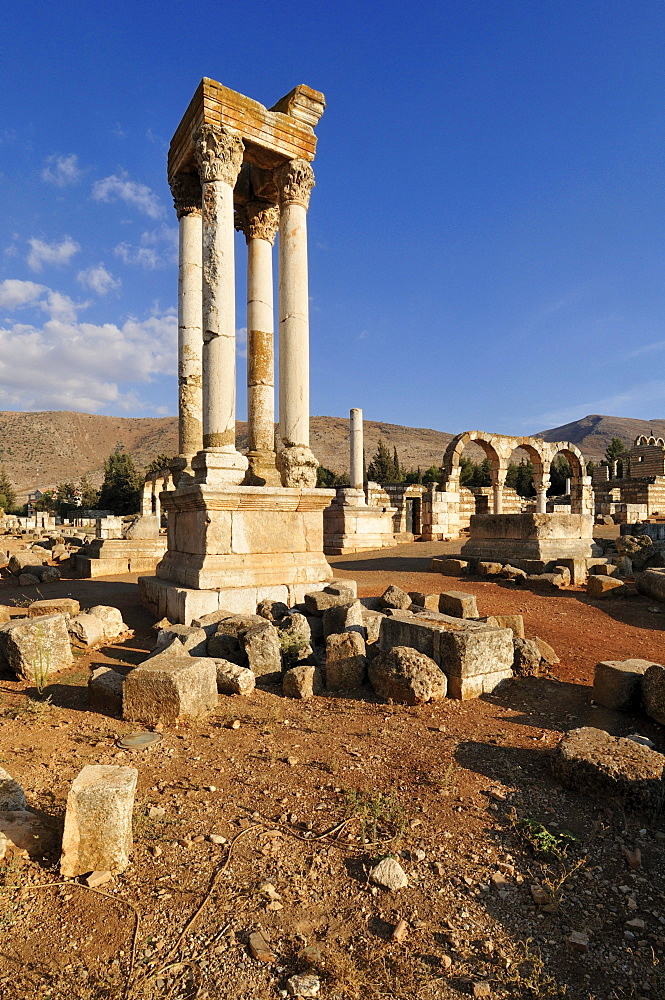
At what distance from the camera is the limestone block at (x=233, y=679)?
461 centimetres

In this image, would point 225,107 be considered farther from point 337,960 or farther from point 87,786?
point 337,960

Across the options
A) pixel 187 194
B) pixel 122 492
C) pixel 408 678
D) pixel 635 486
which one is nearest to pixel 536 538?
pixel 408 678

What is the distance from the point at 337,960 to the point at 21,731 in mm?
3007

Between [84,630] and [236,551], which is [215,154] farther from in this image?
[84,630]

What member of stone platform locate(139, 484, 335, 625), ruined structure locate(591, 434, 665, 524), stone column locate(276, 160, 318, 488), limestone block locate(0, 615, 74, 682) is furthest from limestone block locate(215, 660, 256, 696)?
ruined structure locate(591, 434, 665, 524)

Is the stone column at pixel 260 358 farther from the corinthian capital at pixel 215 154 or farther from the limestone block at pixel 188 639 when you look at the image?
the limestone block at pixel 188 639

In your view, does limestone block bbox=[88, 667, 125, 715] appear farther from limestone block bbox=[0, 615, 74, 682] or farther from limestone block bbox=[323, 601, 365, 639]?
limestone block bbox=[323, 601, 365, 639]

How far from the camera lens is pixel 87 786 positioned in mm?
2438

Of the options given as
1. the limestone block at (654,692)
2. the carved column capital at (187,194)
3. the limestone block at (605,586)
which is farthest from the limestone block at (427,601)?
the carved column capital at (187,194)

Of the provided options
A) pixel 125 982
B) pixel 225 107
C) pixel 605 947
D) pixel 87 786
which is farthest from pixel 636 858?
pixel 225 107

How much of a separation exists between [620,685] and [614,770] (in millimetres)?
1571

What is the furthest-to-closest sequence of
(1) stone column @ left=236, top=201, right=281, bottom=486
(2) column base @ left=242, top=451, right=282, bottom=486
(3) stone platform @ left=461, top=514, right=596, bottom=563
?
1. (3) stone platform @ left=461, top=514, right=596, bottom=563
2. (1) stone column @ left=236, top=201, right=281, bottom=486
3. (2) column base @ left=242, top=451, right=282, bottom=486

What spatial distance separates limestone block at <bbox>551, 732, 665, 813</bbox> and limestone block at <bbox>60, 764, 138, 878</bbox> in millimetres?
2372

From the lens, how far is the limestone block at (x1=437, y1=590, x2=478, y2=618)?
21.5 feet
